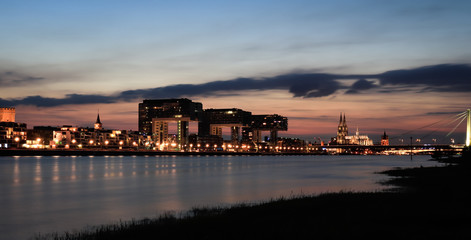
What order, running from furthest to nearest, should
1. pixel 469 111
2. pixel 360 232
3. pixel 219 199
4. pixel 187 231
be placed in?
pixel 469 111 < pixel 219 199 < pixel 187 231 < pixel 360 232

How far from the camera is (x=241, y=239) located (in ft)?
47.5

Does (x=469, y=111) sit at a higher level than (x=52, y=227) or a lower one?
higher

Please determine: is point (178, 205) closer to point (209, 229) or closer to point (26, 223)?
point (26, 223)

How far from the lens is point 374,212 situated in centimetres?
1986

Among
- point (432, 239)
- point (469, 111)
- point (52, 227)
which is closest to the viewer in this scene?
point (432, 239)

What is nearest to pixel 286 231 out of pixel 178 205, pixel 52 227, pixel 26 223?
pixel 52 227

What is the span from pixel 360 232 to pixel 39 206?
83.8 feet

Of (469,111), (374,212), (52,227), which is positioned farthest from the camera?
(469,111)

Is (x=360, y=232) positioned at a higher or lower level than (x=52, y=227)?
higher

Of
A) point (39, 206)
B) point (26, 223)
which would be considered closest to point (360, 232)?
point (26, 223)

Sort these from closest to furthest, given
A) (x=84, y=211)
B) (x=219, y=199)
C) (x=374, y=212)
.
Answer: (x=374, y=212), (x=84, y=211), (x=219, y=199)

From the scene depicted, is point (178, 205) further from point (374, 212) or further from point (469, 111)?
point (469, 111)

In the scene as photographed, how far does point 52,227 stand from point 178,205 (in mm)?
10500

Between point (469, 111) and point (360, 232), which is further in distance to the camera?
point (469, 111)
